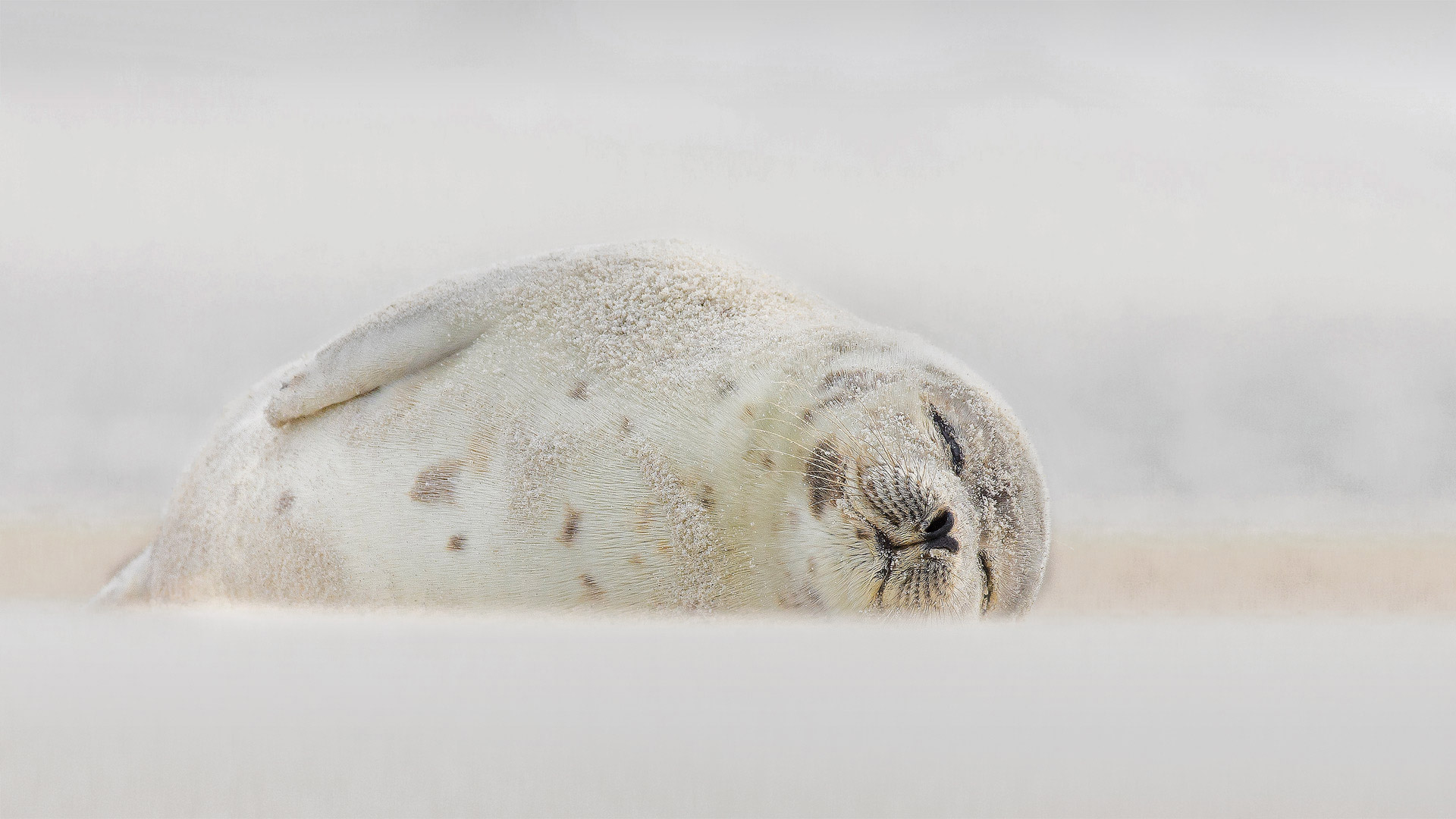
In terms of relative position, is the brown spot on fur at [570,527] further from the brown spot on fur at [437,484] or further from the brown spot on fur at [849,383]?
the brown spot on fur at [849,383]

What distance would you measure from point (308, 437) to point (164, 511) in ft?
2.00

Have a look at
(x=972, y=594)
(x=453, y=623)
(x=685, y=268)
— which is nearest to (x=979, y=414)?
(x=972, y=594)

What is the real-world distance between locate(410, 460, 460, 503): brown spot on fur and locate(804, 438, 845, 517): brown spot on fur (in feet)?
1.75

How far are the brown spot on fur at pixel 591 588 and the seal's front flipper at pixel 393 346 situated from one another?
47 cm

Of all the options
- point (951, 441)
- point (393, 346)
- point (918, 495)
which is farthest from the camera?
point (393, 346)

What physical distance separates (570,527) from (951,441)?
52 cm

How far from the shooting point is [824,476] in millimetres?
1395

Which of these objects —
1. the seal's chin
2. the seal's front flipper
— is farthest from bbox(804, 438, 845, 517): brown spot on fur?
the seal's front flipper

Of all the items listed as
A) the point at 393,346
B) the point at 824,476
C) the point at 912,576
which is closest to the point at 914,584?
the point at 912,576

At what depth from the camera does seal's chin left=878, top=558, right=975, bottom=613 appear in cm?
133

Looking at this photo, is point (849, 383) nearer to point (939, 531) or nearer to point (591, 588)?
point (939, 531)

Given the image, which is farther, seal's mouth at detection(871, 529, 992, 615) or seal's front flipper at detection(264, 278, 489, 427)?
seal's front flipper at detection(264, 278, 489, 427)

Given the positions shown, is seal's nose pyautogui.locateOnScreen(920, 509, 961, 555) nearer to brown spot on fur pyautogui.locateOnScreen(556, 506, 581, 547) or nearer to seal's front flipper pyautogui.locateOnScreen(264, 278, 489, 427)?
brown spot on fur pyautogui.locateOnScreen(556, 506, 581, 547)

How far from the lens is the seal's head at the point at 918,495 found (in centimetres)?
133
